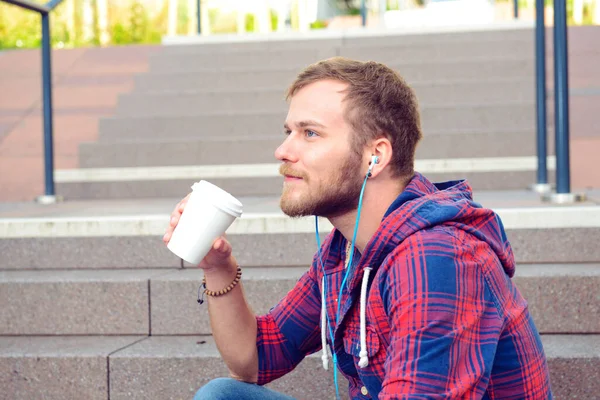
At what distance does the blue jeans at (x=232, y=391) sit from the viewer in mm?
1716

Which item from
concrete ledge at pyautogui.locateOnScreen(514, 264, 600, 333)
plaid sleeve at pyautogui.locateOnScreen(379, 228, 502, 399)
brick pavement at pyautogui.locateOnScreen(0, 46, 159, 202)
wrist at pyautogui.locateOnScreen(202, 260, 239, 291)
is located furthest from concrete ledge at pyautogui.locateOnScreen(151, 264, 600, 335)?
brick pavement at pyautogui.locateOnScreen(0, 46, 159, 202)

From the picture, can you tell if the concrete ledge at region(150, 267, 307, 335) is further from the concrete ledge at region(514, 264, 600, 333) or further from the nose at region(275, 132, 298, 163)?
the nose at region(275, 132, 298, 163)

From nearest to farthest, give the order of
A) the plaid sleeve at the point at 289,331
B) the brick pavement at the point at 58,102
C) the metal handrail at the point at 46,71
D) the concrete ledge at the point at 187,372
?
1. the plaid sleeve at the point at 289,331
2. the concrete ledge at the point at 187,372
3. the metal handrail at the point at 46,71
4. the brick pavement at the point at 58,102

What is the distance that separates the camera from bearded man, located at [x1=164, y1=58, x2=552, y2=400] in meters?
1.29

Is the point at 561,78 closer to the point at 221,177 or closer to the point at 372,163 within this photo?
the point at 372,163

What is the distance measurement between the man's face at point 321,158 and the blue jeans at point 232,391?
0.44 meters

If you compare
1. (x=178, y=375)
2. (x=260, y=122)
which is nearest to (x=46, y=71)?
(x=260, y=122)

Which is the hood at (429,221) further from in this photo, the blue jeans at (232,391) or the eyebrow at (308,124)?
the blue jeans at (232,391)

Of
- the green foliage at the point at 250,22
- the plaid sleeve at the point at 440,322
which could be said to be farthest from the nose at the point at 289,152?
the green foliage at the point at 250,22

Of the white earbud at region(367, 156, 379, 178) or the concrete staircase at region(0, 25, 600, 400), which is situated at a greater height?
the white earbud at region(367, 156, 379, 178)

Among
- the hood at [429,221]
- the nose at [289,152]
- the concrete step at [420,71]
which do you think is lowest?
the hood at [429,221]

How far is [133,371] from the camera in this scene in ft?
7.99

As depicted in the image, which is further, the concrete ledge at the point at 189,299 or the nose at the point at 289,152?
the concrete ledge at the point at 189,299

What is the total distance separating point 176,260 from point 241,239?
255 millimetres
